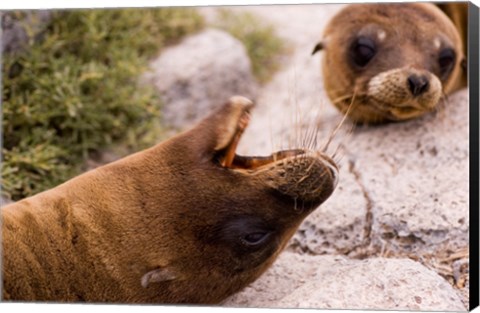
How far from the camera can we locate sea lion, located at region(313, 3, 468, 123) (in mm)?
3965

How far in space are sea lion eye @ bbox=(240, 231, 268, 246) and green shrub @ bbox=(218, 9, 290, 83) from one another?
3.07m

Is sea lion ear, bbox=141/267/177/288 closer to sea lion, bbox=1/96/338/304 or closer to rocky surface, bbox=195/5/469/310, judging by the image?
sea lion, bbox=1/96/338/304

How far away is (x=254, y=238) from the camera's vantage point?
9.93ft

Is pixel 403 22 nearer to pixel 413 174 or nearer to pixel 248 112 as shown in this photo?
pixel 413 174

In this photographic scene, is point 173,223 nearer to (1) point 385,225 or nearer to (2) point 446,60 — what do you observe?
(1) point 385,225

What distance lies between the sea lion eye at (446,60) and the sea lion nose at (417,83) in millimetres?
272

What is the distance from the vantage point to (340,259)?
12.0 feet

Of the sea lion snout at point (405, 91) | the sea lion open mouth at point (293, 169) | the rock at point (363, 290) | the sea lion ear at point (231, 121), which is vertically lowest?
the rock at point (363, 290)

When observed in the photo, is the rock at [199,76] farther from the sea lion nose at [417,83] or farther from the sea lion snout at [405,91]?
the sea lion nose at [417,83]

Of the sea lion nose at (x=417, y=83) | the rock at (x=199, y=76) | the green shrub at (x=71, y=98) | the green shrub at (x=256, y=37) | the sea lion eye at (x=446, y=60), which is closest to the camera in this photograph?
the sea lion nose at (x=417, y=83)

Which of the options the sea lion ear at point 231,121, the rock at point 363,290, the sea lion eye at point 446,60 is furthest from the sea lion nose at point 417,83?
the sea lion ear at point 231,121

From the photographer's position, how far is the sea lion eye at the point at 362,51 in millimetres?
4129

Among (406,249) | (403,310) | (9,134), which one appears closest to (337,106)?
(406,249)

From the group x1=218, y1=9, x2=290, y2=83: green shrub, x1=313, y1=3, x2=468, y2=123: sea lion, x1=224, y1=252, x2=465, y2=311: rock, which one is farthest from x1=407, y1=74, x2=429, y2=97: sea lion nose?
x1=218, y1=9, x2=290, y2=83: green shrub
